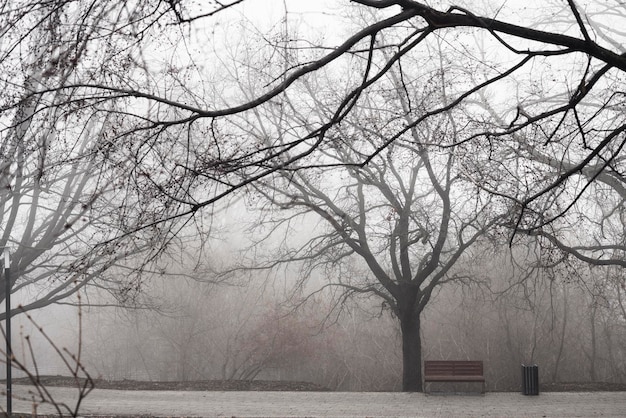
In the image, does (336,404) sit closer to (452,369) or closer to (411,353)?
(452,369)

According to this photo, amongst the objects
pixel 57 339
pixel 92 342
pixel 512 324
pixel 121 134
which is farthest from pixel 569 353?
pixel 57 339

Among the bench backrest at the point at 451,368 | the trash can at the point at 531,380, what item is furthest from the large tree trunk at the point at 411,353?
the trash can at the point at 531,380

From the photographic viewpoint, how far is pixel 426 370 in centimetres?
1953

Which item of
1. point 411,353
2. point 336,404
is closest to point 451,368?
point 411,353

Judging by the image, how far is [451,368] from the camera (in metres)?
19.6

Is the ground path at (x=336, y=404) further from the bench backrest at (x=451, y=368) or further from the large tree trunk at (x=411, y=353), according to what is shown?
the large tree trunk at (x=411, y=353)

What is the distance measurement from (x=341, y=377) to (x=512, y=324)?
228 inches

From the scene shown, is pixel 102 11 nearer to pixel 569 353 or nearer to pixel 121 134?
pixel 121 134

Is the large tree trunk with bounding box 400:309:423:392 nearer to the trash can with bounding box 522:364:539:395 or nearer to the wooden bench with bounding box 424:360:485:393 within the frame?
the wooden bench with bounding box 424:360:485:393

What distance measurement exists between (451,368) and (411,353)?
170cm

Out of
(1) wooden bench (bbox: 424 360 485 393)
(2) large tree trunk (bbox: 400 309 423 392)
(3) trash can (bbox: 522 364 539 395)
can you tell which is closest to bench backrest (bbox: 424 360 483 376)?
(1) wooden bench (bbox: 424 360 485 393)

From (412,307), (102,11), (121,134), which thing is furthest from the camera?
(412,307)

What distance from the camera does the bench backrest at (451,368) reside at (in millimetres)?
19516

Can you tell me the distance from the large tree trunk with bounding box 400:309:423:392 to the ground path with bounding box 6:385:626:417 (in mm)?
1322
